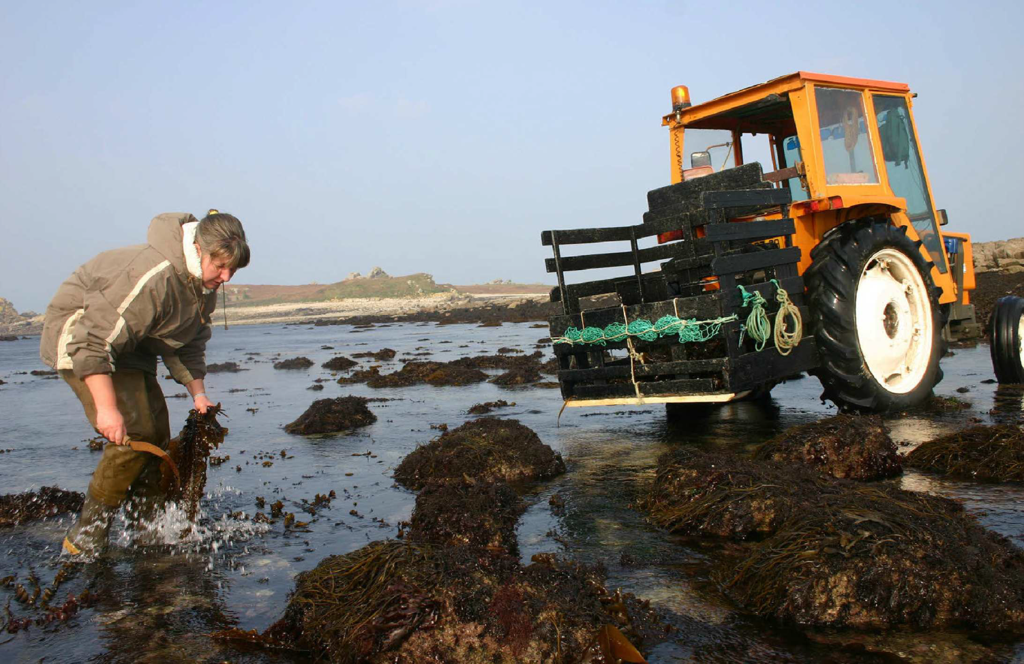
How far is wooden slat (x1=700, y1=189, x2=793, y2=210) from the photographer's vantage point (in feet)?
18.7

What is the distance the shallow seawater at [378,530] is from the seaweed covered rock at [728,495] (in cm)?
17

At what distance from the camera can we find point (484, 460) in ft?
19.1

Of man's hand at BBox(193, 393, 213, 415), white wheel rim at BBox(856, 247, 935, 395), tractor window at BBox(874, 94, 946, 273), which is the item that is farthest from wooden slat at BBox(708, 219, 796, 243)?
man's hand at BBox(193, 393, 213, 415)

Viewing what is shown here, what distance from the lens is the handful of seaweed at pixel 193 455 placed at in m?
4.80

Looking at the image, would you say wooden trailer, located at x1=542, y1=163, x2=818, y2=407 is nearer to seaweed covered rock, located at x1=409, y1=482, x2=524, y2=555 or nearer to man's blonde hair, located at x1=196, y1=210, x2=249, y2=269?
seaweed covered rock, located at x1=409, y1=482, x2=524, y2=555

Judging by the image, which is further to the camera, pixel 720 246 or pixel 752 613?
pixel 720 246

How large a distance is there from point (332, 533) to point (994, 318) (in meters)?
7.33

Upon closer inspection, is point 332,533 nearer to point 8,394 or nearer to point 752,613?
point 752,613

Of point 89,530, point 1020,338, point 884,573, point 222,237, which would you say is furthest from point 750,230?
point 89,530

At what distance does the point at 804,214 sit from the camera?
657cm

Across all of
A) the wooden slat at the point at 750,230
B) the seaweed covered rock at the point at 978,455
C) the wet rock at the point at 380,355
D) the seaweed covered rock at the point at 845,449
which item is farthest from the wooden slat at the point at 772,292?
the wet rock at the point at 380,355

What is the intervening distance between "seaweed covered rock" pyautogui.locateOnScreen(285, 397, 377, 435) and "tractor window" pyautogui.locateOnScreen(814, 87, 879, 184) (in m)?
5.80

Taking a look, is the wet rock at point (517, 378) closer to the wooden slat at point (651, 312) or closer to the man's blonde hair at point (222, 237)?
the wooden slat at point (651, 312)

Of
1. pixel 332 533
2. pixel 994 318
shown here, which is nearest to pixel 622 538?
pixel 332 533
